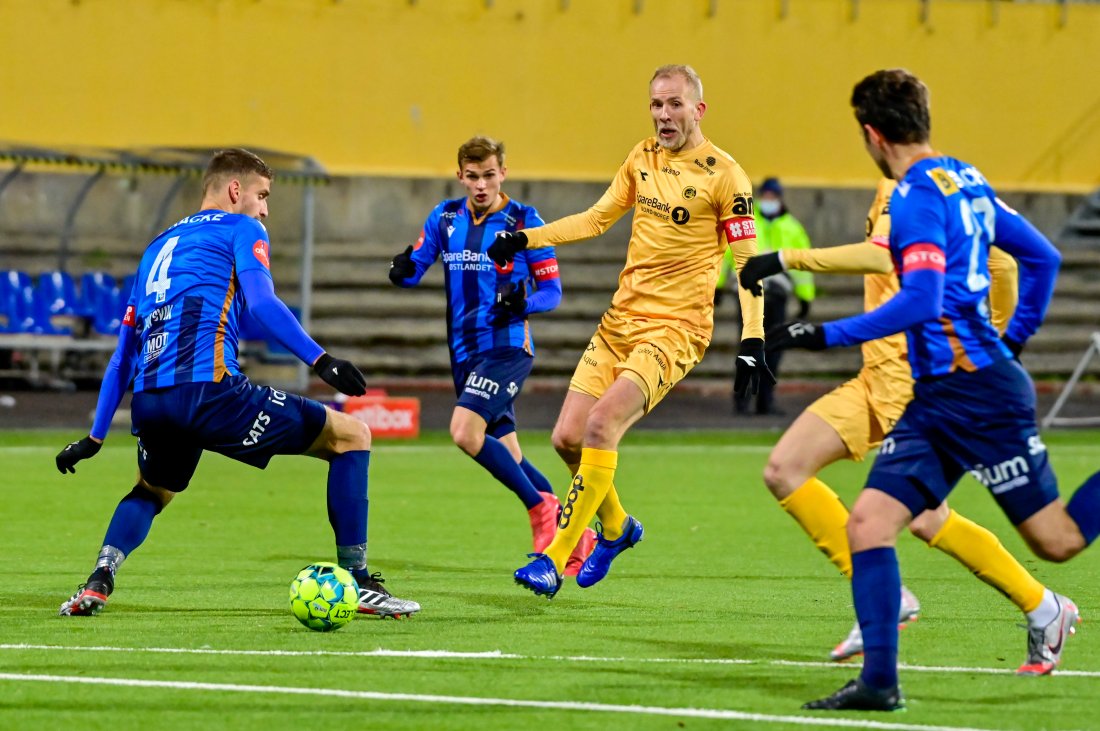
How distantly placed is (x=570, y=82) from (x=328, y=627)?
17.5 m

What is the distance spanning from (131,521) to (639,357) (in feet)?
7.82

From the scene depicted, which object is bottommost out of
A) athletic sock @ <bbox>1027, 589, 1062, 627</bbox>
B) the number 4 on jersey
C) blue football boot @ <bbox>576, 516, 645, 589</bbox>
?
blue football boot @ <bbox>576, 516, 645, 589</bbox>

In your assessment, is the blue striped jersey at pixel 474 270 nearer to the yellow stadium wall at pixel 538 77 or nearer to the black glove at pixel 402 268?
the black glove at pixel 402 268

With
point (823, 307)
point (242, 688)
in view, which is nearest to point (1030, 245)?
point (242, 688)

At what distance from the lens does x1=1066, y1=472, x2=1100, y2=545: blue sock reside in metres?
Result: 6.05

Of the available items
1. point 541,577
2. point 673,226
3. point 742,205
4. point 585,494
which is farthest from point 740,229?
point 541,577

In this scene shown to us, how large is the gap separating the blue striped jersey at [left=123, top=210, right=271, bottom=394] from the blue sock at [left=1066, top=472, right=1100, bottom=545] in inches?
130

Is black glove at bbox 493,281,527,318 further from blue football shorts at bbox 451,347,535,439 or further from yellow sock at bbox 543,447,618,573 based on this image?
yellow sock at bbox 543,447,618,573

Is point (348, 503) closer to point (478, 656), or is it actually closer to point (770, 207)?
point (478, 656)

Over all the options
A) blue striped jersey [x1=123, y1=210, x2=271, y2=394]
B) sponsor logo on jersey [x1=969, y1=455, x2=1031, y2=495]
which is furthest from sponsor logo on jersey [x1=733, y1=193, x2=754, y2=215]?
sponsor logo on jersey [x1=969, y1=455, x2=1031, y2=495]

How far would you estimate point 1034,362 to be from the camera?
79.2 feet

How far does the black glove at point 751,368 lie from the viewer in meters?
7.46

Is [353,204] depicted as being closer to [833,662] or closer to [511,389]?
[511,389]

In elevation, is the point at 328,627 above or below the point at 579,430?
below
